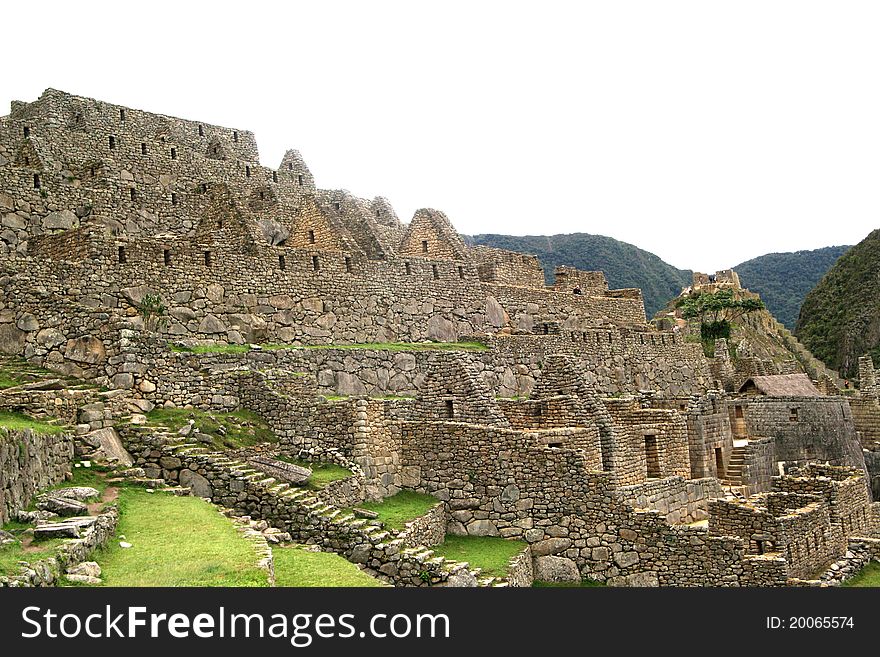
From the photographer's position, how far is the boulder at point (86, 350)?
53.1 ft

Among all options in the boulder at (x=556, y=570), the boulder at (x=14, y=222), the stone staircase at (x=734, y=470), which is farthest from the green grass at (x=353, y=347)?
the boulder at (x=556, y=570)

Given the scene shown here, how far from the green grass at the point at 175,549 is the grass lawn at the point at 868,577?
12293 mm

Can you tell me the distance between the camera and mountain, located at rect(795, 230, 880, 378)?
64.7 meters

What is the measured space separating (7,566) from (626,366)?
2266cm

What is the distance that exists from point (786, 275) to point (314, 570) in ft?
336

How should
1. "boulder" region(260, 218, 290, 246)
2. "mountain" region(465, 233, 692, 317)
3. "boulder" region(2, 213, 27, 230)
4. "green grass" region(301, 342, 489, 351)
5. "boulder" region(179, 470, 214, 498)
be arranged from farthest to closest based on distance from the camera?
1. "mountain" region(465, 233, 692, 317)
2. "boulder" region(260, 218, 290, 246)
3. "green grass" region(301, 342, 489, 351)
4. "boulder" region(2, 213, 27, 230)
5. "boulder" region(179, 470, 214, 498)

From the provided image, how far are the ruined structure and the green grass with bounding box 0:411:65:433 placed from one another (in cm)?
35

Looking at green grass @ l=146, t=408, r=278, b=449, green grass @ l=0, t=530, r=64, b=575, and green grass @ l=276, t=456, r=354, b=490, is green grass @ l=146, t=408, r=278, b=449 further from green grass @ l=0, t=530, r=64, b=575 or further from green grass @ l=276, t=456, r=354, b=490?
green grass @ l=0, t=530, r=64, b=575

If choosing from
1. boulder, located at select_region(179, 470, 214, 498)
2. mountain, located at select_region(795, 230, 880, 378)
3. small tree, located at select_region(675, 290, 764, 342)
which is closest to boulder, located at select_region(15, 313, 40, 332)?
boulder, located at select_region(179, 470, 214, 498)

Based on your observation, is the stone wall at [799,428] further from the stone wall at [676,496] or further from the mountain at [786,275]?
the mountain at [786,275]

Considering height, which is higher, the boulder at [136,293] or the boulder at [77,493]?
the boulder at [136,293]

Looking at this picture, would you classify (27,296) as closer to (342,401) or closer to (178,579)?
(342,401)

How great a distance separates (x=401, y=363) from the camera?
69.5 feet
